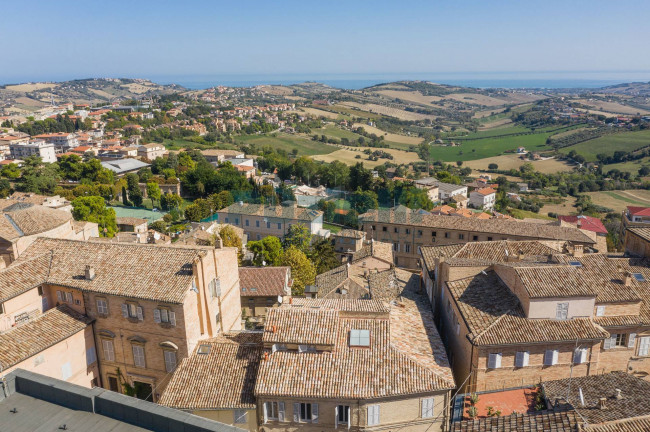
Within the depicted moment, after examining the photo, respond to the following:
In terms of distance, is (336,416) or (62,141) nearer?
(336,416)

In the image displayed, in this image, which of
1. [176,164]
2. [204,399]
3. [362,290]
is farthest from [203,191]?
[204,399]

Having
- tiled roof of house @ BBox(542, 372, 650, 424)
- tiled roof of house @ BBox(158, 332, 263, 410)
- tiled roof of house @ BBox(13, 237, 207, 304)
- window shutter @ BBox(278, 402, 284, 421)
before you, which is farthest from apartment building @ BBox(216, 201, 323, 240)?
tiled roof of house @ BBox(542, 372, 650, 424)

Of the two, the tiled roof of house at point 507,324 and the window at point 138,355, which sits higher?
the tiled roof of house at point 507,324

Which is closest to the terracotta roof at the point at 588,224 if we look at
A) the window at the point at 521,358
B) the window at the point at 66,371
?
the window at the point at 521,358

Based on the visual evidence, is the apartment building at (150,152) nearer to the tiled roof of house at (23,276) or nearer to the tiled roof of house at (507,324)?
the tiled roof of house at (23,276)

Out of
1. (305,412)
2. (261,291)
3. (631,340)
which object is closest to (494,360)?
(631,340)

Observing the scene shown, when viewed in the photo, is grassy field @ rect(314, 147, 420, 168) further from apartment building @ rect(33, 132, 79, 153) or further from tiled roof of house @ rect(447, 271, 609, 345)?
tiled roof of house @ rect(447, 271, 609, 345)

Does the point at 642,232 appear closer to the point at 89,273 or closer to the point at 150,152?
the point at 89,273
